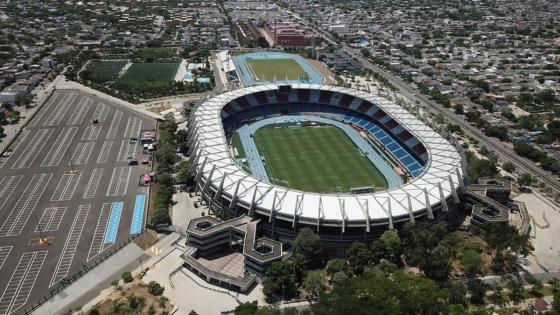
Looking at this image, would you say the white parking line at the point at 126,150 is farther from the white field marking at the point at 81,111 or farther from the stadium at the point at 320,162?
the white field marking at the point at 81,111

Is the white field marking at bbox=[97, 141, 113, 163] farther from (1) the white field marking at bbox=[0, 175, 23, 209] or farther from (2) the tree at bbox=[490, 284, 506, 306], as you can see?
(2) the tree at bbox=[490, 284, 506, 306]

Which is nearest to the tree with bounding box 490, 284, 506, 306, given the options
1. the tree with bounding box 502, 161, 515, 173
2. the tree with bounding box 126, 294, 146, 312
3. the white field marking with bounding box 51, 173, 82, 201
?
the tree with bounding box 502, 161, 515, 173

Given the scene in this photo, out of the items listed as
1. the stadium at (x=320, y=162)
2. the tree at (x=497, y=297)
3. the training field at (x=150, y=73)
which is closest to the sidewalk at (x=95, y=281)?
the stadium at (x=320, y=162)

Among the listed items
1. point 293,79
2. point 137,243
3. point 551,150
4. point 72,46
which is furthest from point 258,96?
point 72,46

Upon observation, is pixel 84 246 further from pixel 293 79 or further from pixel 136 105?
pixel 293 79

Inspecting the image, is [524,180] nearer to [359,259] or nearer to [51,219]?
[359,259]

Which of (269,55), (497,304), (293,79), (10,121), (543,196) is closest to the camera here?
(497,304)
